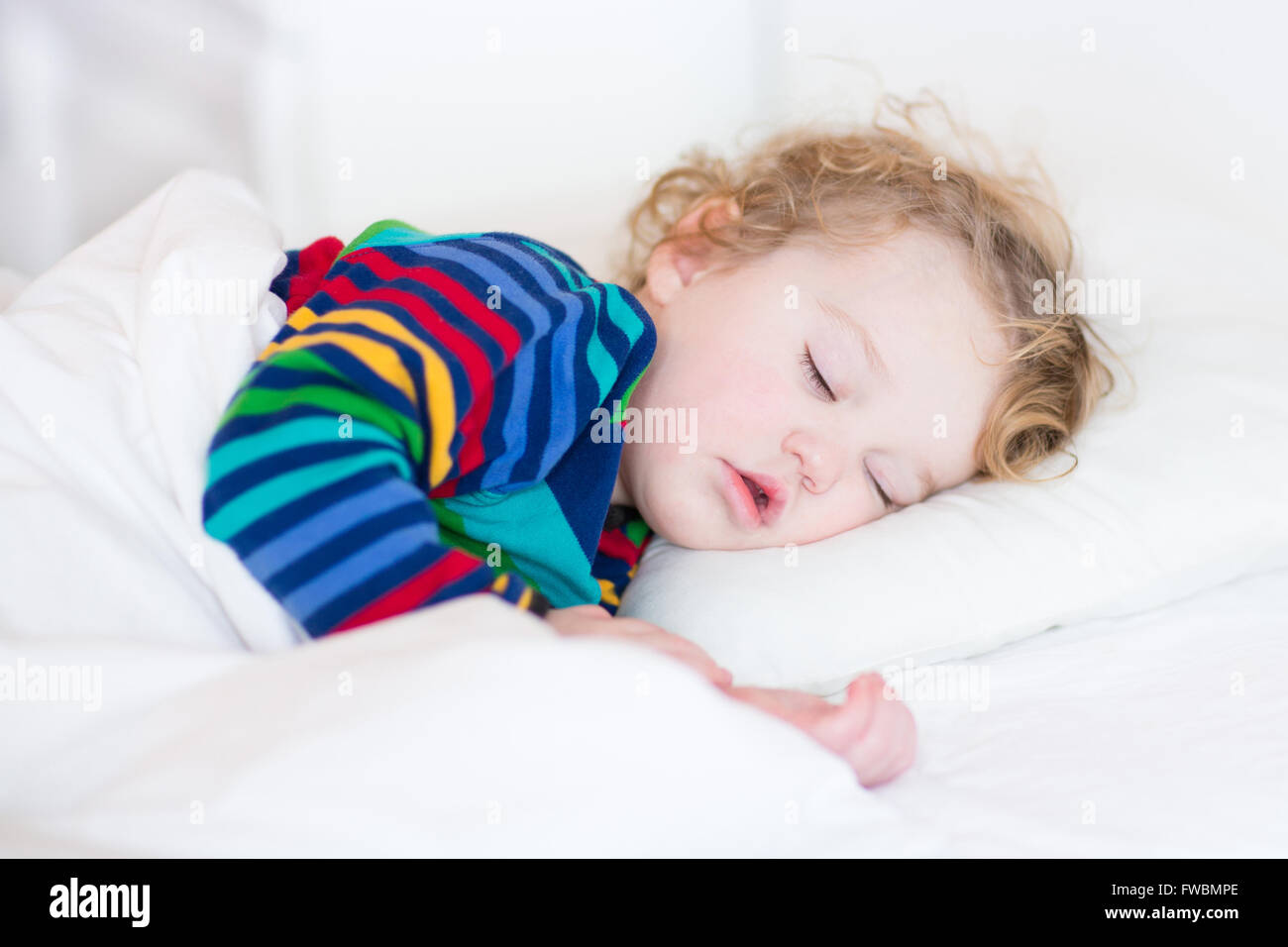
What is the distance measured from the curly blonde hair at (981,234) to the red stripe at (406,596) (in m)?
0.58

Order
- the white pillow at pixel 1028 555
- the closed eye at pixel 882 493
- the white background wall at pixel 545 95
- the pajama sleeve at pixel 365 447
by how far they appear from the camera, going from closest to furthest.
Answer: the pajama sleeve at pixel 365 447 < the white pillow at pixel 1028 555 < the closed eye at pixel 882 493 < the white background wall at pixel 545 95

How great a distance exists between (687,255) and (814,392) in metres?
0.29

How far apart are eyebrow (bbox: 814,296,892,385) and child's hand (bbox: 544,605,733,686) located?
0.38m

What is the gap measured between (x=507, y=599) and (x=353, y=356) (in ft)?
0.71

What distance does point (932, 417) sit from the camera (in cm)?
109

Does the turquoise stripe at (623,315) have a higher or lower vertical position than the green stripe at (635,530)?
higher

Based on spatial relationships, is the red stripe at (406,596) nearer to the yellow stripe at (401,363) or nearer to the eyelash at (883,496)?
the yellow stripe at (401,363)

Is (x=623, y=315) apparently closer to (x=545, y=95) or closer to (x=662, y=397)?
(x=662, y=397)

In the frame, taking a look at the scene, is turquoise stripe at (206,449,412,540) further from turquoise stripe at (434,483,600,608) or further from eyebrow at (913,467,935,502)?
eyebrow at (913,467,935,502)

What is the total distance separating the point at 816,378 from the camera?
3.48 feet

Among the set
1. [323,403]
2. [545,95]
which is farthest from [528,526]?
[545,95]

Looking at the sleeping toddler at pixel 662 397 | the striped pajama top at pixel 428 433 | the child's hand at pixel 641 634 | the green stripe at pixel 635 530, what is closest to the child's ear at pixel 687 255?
the sleeping toddler at pixel 662 397

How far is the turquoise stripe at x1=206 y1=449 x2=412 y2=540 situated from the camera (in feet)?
2.43

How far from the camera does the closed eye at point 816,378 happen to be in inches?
41.6
